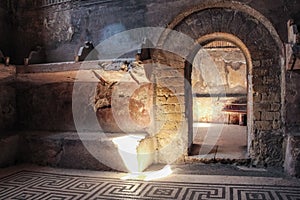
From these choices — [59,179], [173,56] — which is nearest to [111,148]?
[59,179]

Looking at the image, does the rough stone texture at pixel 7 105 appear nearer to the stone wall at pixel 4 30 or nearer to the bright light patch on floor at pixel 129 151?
the stone wall at pixel 4 30

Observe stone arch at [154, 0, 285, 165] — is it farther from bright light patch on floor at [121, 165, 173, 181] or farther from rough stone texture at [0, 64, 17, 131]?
rough stone texture at [0, 64, 17, 131]

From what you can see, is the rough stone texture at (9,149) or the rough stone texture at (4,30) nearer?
the rough stone texture at (9,149)

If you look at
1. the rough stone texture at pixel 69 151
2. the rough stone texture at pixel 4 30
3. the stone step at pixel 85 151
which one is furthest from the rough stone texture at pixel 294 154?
the rough stone texture at pixel 4 30

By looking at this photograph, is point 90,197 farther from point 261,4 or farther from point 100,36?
point 261,4

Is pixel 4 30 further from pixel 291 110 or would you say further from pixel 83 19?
pixel 291 110

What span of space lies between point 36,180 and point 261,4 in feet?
13.1

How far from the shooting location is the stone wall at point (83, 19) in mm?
4027

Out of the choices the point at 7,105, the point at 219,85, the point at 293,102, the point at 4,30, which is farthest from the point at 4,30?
the point at 219,85

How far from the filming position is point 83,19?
4984mm

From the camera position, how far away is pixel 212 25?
432 centimetres

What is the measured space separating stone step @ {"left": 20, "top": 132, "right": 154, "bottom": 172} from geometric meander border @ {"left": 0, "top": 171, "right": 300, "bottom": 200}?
1.24 feet

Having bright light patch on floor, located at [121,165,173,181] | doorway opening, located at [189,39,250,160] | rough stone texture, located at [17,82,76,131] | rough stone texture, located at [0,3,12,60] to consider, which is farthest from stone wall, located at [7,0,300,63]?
doorway opening, located at [189,39,250,160]

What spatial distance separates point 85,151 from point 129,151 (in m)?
0.79
